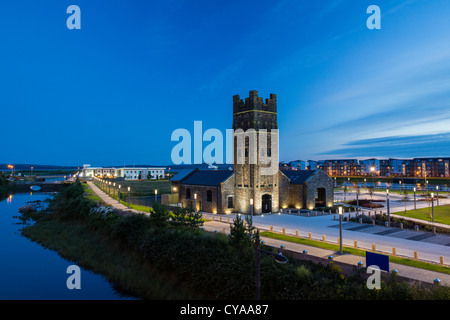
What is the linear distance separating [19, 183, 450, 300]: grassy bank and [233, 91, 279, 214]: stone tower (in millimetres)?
13106

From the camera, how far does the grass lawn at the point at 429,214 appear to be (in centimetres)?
2983

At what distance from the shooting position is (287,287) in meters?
12.5

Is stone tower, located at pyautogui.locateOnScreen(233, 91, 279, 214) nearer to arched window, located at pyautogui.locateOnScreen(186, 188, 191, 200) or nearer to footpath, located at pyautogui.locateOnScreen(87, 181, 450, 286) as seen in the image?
arched window, located at pyautogui.locateOnScreen(186, 188, 191, 200)

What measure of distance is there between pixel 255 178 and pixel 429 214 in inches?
838

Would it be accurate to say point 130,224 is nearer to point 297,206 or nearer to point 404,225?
point 297,206

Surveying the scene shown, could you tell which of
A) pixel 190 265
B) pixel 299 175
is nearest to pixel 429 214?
pixel 299 175

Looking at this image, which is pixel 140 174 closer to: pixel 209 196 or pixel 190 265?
pixel 209 196

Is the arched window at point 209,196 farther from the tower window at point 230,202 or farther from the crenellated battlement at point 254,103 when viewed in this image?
the crenellated battlement at point 254,103

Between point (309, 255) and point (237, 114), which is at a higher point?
point (237, 114)

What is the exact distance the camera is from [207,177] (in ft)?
127

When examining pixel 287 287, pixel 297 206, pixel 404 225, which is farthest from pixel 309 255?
pixel 297 206
